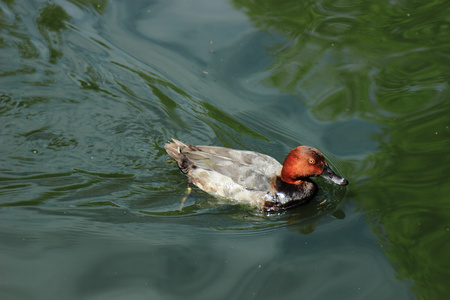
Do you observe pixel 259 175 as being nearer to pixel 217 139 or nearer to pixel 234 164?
pixel 234 164

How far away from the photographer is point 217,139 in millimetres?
7531

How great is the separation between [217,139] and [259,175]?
1258 millimetres

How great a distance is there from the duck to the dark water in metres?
0.21

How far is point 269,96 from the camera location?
7973 millimetres

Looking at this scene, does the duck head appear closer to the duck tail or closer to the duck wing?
the duck wing

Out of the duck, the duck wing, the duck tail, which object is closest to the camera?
the duck

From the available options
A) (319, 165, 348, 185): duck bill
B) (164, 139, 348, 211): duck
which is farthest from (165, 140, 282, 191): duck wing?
(319, 165, 348, 185): duck bill

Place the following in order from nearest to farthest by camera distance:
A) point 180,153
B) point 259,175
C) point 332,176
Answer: point 332,176 < point 259,175 < point 180,153

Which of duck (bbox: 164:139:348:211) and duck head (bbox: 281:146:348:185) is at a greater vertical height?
duck head (bbox: 281:146:348:185)

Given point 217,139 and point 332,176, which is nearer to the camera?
point 332,176

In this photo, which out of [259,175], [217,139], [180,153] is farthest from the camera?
[217,139]

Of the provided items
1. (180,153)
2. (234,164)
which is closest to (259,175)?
(234,164)

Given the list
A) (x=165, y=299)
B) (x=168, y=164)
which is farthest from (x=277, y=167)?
(x=165, y=299)

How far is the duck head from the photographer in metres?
6.30
